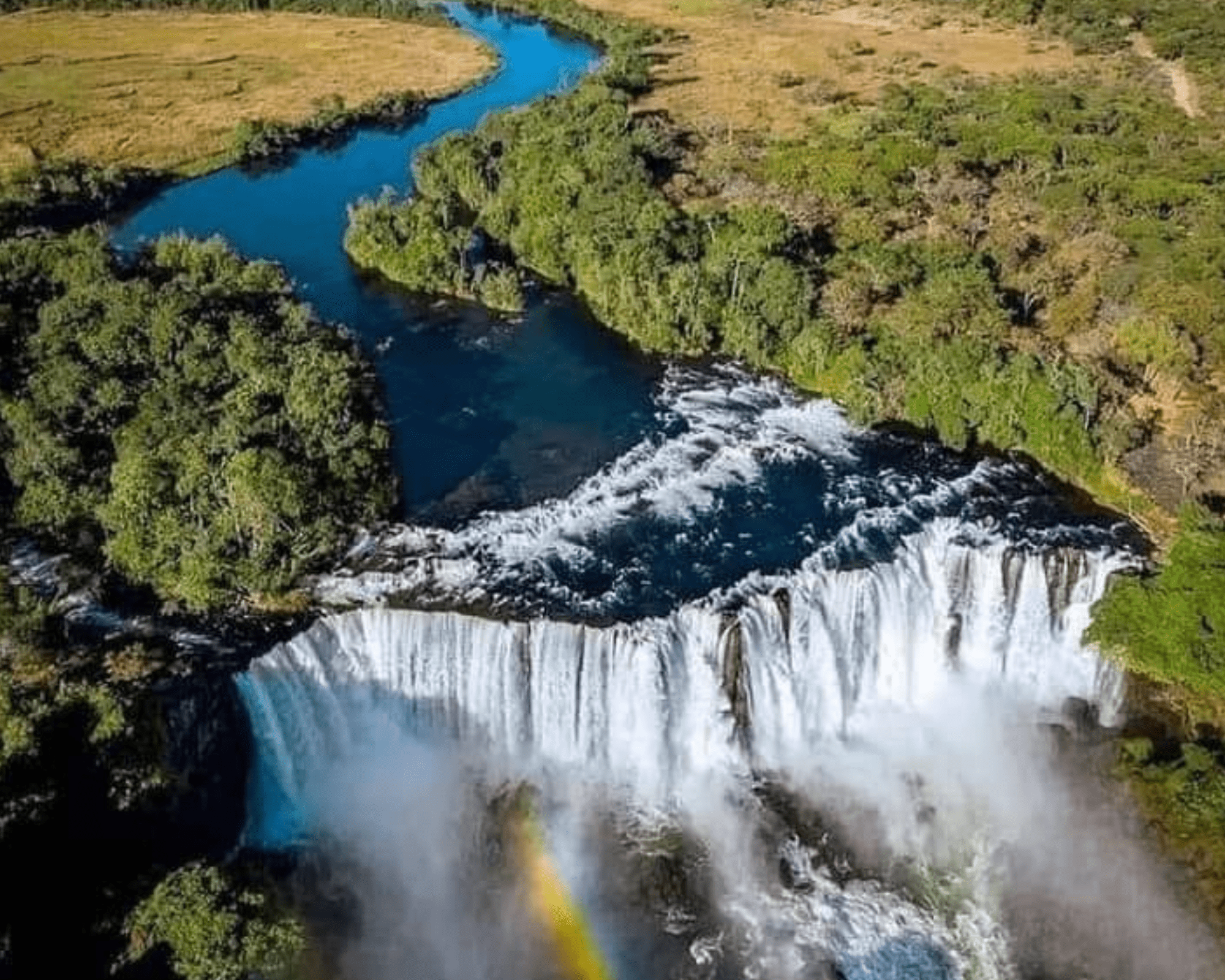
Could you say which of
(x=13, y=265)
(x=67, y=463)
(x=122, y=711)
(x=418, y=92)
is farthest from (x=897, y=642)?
(x=418, y=92)

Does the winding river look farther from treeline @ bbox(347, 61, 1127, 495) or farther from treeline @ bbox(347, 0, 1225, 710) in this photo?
treeline @ bbox(347, 0, 1225, 710)

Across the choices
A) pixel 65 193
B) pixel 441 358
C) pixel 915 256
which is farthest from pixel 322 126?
pixel 915 256

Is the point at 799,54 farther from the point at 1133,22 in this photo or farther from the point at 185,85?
the point at 185,85

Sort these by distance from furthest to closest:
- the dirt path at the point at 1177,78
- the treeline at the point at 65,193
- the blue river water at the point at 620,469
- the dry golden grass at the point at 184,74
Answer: the dirt path at the point at 1177,78, the dry golden grass at the point at 184,74, the treeline at the point at 65,193, the blue river water at the point at 620,469

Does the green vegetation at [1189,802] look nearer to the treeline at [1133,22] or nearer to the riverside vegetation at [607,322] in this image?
the riverside vegetation at [607,322]

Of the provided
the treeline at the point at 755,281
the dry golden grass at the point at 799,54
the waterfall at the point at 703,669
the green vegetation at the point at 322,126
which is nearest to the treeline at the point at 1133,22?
the dry golden grass at the point at 799,54

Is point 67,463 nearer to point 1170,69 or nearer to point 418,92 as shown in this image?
point 418,92
